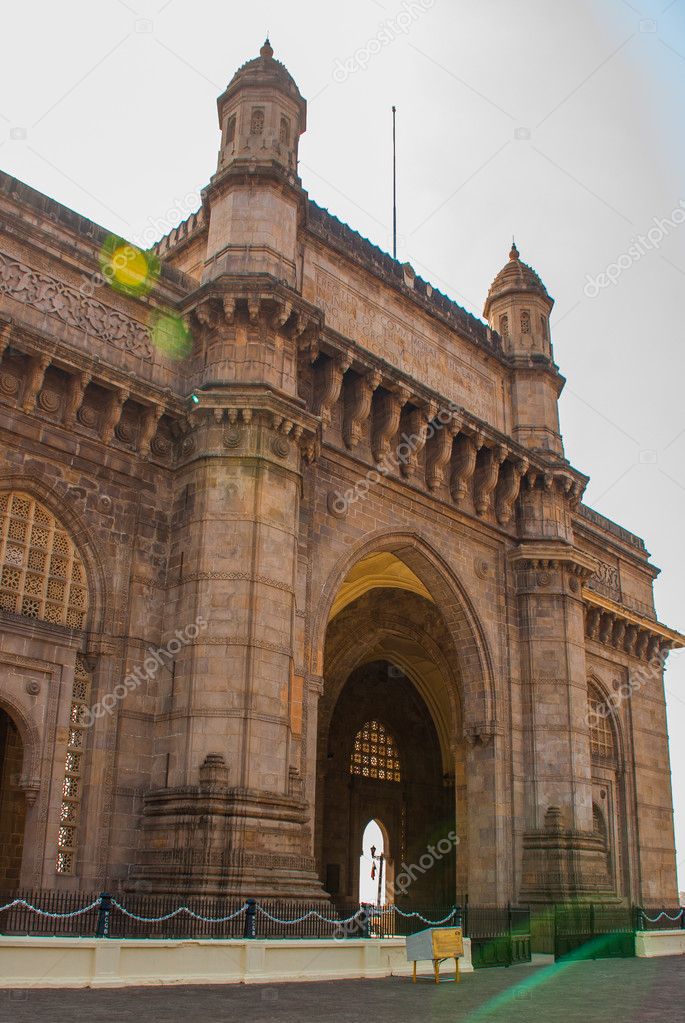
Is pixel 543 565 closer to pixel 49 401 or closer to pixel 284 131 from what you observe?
pixel 284 131

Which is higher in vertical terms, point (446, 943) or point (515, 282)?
point (515, 282)

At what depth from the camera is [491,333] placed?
2444 cm

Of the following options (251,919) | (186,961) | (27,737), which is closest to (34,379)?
(27,737)

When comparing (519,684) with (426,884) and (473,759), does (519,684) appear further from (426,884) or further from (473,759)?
(426,884)

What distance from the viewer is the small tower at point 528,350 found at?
2394 centimetres

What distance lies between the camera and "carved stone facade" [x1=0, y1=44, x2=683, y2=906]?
14.3 metres

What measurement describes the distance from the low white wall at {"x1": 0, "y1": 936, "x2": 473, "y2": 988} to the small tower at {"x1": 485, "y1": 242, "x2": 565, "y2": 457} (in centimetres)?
1324

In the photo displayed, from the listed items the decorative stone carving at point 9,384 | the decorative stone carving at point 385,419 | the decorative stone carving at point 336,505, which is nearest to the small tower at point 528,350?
the decorative stone carving at point 385,419

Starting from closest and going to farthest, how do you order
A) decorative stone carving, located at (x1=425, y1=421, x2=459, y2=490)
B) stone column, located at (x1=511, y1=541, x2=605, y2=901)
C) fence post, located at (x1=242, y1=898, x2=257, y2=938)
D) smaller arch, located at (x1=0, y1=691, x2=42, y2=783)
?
fence post, located at (x1=242, y1=898, x2=257, y2=938)
smaller arch, located at (x1=0, y1=691, x2=42, y2=783)
stone column, located at (x1=511, y1=541, x2=605, y2=901)
decorative stone carving, located at (x1=425, y1=421, x2=459, y2=490)

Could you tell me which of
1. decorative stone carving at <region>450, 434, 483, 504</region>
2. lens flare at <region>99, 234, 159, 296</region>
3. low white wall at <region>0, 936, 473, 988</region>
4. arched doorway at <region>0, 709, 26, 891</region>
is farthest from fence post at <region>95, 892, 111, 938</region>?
decorative stone carving at <region>450, 434, 483, 504</region>

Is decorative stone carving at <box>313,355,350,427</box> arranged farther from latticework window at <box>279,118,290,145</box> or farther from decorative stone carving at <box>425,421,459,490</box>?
latticework window at <box>279,118,290,145</box>

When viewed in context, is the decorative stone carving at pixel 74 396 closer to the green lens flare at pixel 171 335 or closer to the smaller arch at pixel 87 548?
the smaller arch at pixel 87 548

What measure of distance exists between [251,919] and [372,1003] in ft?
7.20

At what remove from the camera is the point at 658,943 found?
19.9 m
